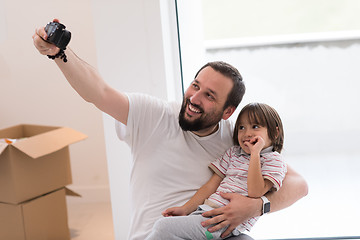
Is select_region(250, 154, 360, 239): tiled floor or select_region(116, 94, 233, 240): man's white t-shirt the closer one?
select_region(116, 94, 233, 240): man's white t-shirt

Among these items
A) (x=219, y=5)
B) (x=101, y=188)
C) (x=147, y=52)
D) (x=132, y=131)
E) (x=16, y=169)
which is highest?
(x=219, y=5)

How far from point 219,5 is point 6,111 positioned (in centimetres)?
176

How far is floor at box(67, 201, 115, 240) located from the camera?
2.91 metres

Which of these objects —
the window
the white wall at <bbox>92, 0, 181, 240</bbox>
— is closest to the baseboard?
the white wall at <bbox>92, 0, 181, 240</bbox>

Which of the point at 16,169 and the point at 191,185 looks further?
the point at 16,169

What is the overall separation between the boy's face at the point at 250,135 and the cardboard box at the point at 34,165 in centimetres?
109

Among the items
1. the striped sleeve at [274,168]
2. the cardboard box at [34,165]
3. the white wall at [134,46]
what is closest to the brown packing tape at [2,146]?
the cardboard box at [34,165]

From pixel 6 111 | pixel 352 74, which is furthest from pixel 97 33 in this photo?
pixel 6 111

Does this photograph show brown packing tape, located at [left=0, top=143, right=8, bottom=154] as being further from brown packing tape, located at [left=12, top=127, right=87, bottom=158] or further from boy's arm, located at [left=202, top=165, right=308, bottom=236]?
boy's arm, located at [left=202, top=165, right=308, bottom=236]

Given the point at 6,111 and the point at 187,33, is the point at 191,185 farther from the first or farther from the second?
the point at 6,111

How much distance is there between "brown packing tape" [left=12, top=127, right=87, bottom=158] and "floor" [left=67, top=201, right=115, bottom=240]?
0.57 m

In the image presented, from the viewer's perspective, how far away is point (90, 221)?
311cm

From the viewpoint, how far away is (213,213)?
5.75 ft

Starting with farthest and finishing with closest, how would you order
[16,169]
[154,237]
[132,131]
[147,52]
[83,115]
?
1. [83,115]
2. [16,169]
3. [147,52]
4. [132,131]
5. [154,237]
